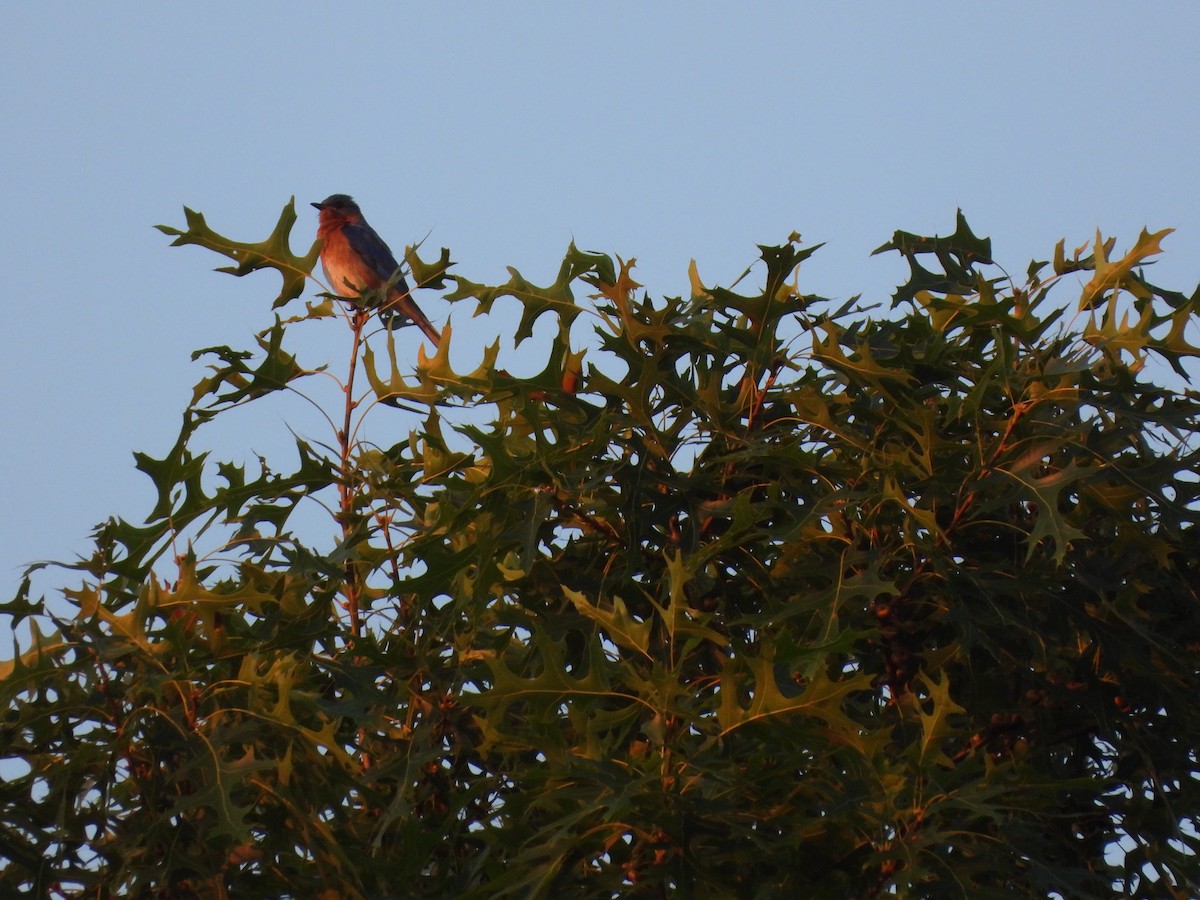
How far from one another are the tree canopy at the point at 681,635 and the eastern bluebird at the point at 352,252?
21.8 ft

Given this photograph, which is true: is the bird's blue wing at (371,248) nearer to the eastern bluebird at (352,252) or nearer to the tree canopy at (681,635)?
the eastern bluebird at (352,252)

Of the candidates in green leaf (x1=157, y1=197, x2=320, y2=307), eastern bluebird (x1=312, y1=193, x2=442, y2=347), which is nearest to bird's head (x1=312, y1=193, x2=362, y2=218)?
eastern bluebird (x1=312, y1=193, x2=442, y2=347)

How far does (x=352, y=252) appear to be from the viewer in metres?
13.0

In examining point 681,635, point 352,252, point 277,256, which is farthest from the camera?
point 352,252

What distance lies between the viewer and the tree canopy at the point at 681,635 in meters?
4.05

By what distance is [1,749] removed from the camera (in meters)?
4.46

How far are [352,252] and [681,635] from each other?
357 inches

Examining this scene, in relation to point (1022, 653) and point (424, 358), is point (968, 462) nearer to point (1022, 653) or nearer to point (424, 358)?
point (1022, 653)

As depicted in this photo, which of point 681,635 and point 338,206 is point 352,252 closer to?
point 338,206

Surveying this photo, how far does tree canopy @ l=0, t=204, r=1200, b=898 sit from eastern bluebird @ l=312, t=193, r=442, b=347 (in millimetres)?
6643

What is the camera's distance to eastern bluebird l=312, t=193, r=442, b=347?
41.3 ft

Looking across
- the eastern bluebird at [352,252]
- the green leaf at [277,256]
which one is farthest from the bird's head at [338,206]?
the green leaf at [277,256]

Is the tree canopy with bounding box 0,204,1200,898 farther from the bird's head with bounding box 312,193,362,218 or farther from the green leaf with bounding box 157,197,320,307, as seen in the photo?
the bird's head with bounding box 312,193,362,218

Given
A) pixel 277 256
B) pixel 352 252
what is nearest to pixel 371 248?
pixel 352 252
